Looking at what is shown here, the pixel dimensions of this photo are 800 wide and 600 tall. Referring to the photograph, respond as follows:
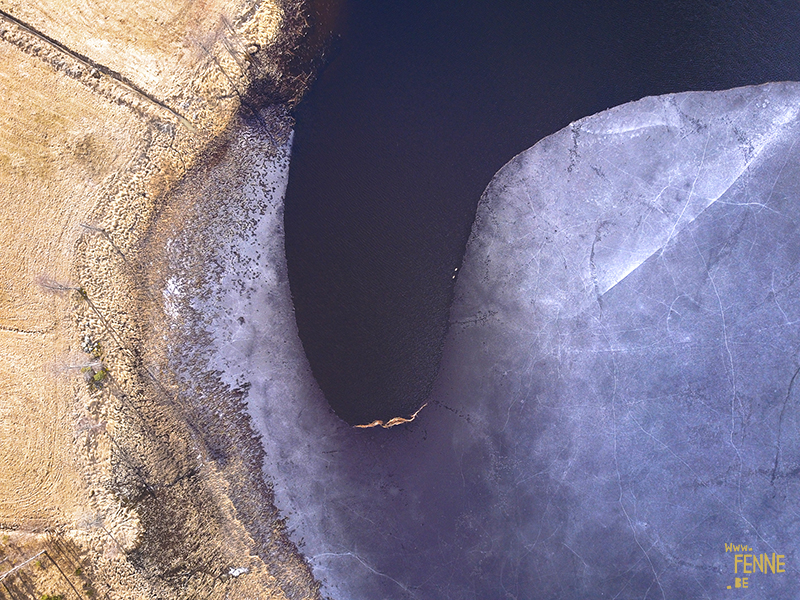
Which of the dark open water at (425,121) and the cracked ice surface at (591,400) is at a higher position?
the dark open water at (425,121)

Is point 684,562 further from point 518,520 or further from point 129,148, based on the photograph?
point 129,148

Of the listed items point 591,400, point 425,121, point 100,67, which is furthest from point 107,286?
point 591,400

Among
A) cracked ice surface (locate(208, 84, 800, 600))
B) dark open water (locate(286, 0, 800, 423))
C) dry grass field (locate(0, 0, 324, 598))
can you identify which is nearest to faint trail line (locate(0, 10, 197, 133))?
dry grass field (locate(0, 0, 324, 598))

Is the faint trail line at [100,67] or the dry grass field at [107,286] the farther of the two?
the faint trail line at [100,67]

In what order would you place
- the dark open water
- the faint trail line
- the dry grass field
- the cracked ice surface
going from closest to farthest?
the dry grass field < the faint trail line < the cracked ice surface < the dark open water

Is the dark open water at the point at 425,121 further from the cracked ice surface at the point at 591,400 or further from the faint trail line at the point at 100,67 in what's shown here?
the faint trail line at the point at 100,67

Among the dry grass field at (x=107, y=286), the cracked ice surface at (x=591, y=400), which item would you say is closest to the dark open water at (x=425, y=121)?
the cracked ice surface at (x=591, y=400)

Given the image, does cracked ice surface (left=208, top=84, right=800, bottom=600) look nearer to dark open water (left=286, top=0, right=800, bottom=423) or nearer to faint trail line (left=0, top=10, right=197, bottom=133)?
dark open water (left=286, top=0, right=800, bottom=423)
